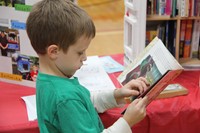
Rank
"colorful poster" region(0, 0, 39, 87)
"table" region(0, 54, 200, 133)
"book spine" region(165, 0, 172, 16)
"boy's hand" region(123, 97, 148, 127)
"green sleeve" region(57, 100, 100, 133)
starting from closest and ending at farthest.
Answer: "green sleeve" region(57, 100, 100, 133)
"boy's hand" region(123, 97, 148, 127)
"table" region(0, 54, 200, 133)
"colorful poster" region(0, 0, 39, 87)
"book spine" region(165, 0, 172, 16)

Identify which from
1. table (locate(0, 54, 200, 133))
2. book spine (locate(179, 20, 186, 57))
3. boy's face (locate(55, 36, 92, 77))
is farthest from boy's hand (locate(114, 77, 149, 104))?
book spine (locate(179, 20, 186, 57))

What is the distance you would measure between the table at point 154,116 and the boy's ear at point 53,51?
0.42m

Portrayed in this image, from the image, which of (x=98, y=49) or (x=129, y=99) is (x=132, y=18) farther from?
(x=98, y=49)

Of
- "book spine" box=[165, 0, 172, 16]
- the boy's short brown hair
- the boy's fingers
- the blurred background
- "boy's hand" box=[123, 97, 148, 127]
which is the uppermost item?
the boy's short brown hair

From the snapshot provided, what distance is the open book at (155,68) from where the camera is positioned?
1.04 m

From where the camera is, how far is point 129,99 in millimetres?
1254

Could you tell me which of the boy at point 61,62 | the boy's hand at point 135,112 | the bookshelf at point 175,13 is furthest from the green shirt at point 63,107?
the bookshelf at point 175,13

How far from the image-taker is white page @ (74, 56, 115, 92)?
1459mm

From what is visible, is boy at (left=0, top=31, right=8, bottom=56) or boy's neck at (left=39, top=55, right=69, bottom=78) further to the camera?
boy at (left=0, top=31, right=8, bottom=56)

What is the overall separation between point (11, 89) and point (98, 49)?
5.44 feet

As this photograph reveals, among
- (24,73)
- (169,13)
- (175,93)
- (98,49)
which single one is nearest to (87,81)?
(24,73)

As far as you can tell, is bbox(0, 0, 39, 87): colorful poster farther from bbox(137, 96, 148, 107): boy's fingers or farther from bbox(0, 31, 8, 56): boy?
bbox(137, 96, 148, 107): boy's fingers

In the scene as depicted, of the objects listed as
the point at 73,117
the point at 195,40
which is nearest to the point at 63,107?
the point at 73,117

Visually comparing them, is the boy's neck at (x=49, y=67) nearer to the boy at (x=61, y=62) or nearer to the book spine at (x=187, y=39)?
the boy at (x=61, y=62)
